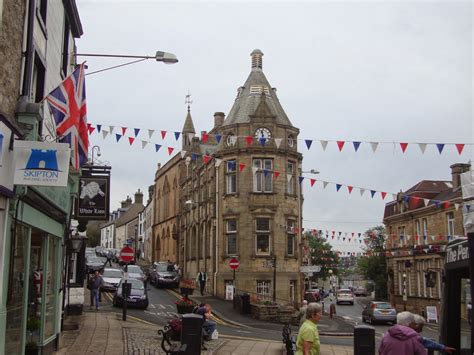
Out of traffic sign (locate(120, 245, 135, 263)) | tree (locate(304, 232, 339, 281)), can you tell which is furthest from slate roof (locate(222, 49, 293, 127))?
tree (locate(304, 232, 339, 281))

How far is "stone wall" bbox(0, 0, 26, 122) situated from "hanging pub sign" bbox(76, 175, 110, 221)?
9486mm

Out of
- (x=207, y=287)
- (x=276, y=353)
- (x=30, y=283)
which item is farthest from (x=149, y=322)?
(x=207, y=287)

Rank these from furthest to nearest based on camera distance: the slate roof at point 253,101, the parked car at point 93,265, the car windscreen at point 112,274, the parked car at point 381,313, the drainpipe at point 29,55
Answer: the parked car at point 93,265, the slate roof at point 253,101, the car windscreen at point 112,274, the parked car at point 381,313, the drainpipe at point 29,55

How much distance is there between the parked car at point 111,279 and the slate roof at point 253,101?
12.0 meters

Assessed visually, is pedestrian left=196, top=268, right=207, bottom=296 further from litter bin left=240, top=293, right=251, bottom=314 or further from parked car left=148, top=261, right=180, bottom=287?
litter bin left=240, top=293, right=251, bottom=314

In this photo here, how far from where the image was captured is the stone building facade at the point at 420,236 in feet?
136

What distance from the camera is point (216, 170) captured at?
124ft

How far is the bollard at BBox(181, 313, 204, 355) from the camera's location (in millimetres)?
9312

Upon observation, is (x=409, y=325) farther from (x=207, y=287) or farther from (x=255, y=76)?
(x=255, y=76)

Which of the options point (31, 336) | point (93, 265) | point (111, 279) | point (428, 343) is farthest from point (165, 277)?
point (428, 343)

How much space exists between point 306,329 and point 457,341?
2.02 meters

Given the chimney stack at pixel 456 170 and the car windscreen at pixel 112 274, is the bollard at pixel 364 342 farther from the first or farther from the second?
the chimney stack at pixel 456 170

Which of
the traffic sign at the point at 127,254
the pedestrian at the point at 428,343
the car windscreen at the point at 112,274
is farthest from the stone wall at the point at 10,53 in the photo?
the car windscreen at the point at 112,274

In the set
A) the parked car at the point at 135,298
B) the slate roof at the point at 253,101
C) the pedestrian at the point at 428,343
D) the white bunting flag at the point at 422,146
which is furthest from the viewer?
the slate roof at the point at 253,101
